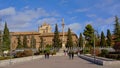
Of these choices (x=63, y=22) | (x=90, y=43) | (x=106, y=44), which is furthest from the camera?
(x=106, y=44)

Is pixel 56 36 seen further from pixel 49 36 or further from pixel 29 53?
pixel 29 53

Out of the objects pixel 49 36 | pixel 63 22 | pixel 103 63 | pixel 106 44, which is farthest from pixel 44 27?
pixel 103 63

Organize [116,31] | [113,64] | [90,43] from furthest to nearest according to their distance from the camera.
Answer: [90,43], [116,31], [113,64]

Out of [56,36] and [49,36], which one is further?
[49,36]

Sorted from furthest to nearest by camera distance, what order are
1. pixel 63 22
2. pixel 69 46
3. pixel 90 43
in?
pixel 69 46 < pixel 90 43 < pixel 63 22

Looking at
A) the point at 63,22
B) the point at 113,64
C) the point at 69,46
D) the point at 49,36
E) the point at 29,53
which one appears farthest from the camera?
the point at 49,36

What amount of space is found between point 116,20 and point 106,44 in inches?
1283

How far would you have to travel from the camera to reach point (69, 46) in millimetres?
115562

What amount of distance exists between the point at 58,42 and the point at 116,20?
39.0 m

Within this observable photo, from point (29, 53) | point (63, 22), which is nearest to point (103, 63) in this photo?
point (29, 53)

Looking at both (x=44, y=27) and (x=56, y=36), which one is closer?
(x=56, y=36)

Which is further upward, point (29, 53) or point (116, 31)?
point (116, 31)

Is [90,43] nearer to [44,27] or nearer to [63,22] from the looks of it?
[63,22]

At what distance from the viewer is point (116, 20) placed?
76938 millimetres
